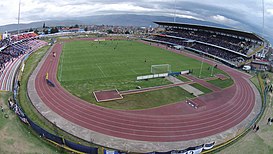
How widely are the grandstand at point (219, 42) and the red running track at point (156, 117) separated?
1037 inches

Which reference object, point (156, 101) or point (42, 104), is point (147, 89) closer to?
point (156, 101)

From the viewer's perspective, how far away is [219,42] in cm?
6131

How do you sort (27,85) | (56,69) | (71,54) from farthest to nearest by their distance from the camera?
(71,54) < (56,69) < (27,85)

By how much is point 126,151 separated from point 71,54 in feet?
135

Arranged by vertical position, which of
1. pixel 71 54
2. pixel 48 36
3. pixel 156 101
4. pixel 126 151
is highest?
pixel 48 36

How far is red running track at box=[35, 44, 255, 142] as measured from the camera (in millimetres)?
19266

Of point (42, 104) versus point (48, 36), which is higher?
point (48, 36)

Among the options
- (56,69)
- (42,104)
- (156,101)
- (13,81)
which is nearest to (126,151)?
(156,101)

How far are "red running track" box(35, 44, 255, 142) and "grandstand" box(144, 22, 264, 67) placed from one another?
86.4ft

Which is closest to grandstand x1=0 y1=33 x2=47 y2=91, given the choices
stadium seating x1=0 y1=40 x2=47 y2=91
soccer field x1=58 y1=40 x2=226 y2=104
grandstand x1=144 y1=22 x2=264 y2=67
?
stadium seating x1=0 y1=40 x2=47 y2=91

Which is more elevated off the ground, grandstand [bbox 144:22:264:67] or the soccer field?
grandstand [bbox 144:22:264:67]

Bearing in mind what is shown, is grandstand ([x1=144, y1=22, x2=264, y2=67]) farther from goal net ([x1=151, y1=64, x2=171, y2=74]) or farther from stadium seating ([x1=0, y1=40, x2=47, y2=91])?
stadium seating ([x1=0, y1=40, x2=47, y2=91])

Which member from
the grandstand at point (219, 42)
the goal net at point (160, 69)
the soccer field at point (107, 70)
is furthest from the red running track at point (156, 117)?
the grandstand at point (219, 42)

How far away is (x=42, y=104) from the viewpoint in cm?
2344
